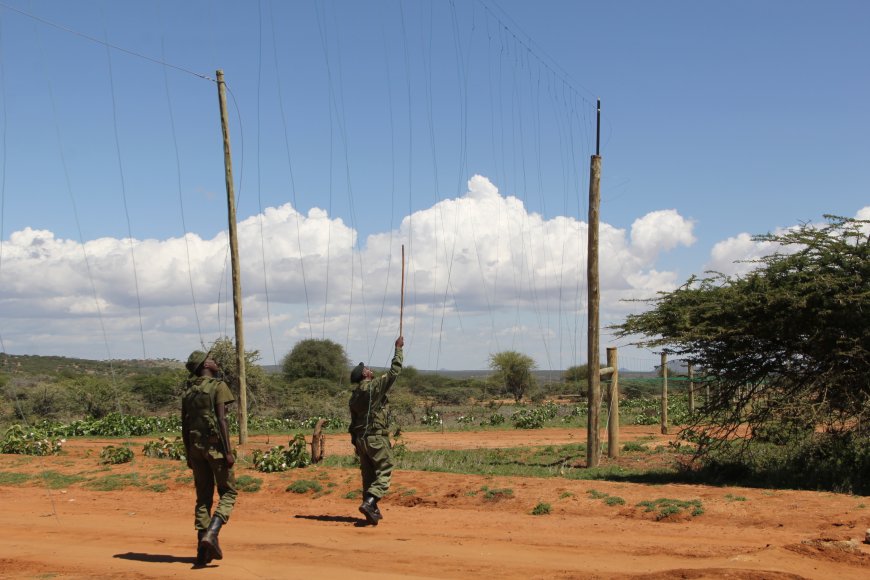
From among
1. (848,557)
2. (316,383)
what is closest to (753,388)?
(848,557)

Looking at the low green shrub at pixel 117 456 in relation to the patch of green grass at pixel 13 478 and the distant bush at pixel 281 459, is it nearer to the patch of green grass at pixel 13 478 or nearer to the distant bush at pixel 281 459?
the patch of green grass at pixel 13 478

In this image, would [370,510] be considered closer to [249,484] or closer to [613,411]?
[249,484]

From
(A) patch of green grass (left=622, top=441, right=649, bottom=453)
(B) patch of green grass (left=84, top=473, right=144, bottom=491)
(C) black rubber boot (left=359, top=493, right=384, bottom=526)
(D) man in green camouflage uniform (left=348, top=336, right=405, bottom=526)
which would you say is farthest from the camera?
(A) patch of green grass (left=622, top=441, right=649, bottom=453)

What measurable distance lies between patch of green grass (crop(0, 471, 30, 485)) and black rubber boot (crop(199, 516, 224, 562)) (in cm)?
1081

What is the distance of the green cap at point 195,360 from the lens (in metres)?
9.63

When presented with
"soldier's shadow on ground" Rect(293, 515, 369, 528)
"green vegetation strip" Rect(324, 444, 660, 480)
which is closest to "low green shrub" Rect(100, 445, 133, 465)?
"green vegetation strip" Rect(324, 444, 660, 480)

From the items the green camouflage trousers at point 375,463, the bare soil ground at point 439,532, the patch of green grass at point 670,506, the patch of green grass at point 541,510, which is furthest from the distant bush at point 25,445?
the patch of green grass at point 670,506

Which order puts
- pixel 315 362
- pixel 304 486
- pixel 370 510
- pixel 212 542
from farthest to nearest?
pixel 315 362
pixel 304 486
pixel 370 510
pixel 212 542

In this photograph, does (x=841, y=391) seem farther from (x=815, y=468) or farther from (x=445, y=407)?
(x=445, y=407)

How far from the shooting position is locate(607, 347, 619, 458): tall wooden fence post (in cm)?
1983

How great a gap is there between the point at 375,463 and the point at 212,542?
3092 millimetres

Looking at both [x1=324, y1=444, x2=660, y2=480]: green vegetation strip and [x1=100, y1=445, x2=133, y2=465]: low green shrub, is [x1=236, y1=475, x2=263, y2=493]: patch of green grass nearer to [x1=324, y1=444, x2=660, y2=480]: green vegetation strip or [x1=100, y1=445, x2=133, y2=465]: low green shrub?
[x1=324, y1=444, x2=660, y2=480]: green vegetation strip

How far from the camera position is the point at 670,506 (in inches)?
473

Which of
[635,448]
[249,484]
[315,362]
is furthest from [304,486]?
[315,362]
